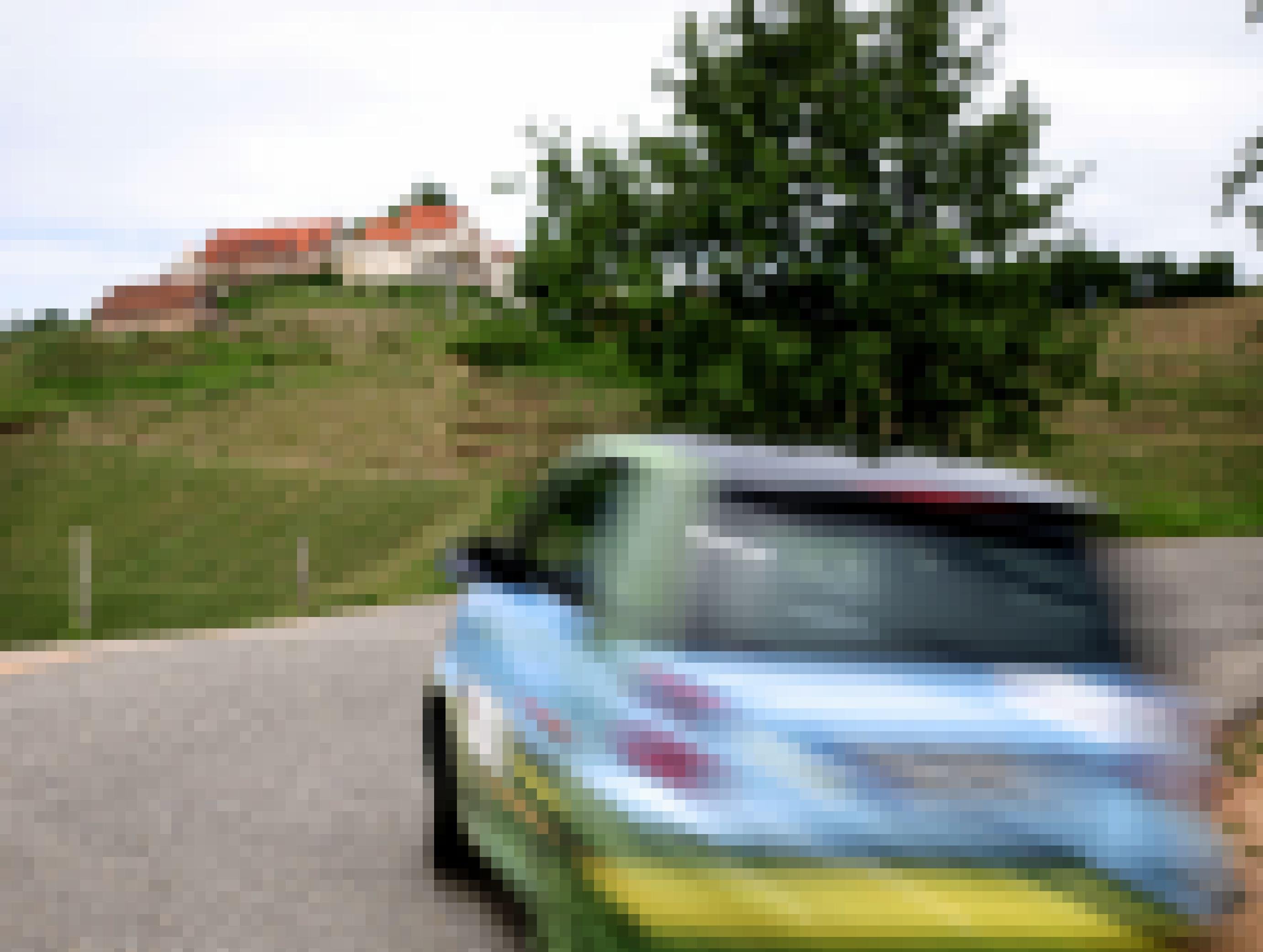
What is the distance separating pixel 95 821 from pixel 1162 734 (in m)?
5.31

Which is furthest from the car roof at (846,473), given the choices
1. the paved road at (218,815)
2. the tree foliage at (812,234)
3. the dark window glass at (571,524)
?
the tree foliage at (812,234)

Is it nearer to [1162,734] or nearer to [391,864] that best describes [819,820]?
[1162,734]

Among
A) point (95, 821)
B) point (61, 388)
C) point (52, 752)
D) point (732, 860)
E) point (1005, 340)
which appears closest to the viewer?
point (732, 860)

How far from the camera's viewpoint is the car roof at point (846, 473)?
14.7ft

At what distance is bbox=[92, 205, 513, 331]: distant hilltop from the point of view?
15950 centimetres

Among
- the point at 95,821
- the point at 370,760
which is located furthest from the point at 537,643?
the point at 370,760

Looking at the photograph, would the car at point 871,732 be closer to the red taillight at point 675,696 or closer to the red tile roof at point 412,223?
the red taillight at point 675,696

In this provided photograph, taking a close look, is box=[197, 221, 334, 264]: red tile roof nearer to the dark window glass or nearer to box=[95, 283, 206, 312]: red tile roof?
box=[95, 283, 206, 312]: red tile roof

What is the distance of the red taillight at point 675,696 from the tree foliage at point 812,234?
24639mm

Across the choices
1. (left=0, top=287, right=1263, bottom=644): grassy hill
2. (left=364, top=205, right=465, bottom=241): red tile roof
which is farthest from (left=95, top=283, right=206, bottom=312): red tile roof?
(left=0, top=287, right=1263, bottom=644): grassy hill

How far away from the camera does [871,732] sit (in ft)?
13.6

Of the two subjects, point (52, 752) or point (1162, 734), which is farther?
point (52, 752)

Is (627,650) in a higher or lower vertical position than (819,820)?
higher

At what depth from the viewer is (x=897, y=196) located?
30.3 m
